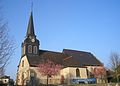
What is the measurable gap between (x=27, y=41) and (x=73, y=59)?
13.8 metres

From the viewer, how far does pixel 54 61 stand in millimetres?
52062

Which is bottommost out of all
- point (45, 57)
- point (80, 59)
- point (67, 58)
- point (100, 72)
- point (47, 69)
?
point (100, 72)

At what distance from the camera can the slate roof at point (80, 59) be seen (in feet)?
167

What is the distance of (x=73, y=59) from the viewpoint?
5219 cm

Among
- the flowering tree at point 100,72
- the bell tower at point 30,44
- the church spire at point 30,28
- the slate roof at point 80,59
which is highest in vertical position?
the church spire at point 30,28

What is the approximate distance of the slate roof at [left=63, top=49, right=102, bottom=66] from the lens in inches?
2002

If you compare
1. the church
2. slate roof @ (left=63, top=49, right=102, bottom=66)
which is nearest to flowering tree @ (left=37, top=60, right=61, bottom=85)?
the church

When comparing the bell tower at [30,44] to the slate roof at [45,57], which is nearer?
the slate roof at [45,57]

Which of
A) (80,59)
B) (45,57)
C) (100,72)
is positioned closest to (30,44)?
(45,57)

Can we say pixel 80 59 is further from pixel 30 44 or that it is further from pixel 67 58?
pixel 30 44

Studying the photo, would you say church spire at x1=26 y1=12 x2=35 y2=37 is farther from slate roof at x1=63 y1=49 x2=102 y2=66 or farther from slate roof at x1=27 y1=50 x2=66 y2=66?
slate roof at x1=63 y1=49 x2=102 y2=66

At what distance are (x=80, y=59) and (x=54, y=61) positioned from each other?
8.06 meters

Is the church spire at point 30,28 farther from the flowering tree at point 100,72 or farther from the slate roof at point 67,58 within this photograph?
the flowering tree at point 100,72

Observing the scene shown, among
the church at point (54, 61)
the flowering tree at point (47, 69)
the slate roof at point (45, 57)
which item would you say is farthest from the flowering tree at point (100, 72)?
the flowering tree at point (47, 69)
